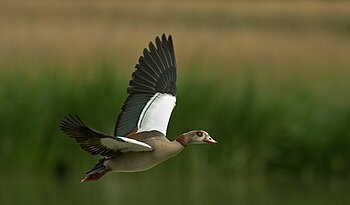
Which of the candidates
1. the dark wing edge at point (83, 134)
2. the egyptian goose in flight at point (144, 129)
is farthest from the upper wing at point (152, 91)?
the dark wing edge at point (83, 134)

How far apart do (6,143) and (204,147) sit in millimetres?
1906

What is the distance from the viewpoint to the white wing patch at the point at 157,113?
11.5m

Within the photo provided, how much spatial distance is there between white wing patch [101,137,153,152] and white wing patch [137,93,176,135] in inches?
17.9

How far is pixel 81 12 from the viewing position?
34.5 metres

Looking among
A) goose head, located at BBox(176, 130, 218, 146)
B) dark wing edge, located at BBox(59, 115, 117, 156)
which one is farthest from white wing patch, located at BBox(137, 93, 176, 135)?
dark wing edge, located at BBox(59, 115, 117, 156)

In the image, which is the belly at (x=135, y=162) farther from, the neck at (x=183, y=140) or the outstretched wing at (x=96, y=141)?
the neck at (x=183, y=140)

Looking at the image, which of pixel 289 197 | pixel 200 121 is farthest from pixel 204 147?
pixel 289 197

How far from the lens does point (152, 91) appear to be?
38.7 feet

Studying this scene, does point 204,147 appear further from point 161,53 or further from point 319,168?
point 161,53

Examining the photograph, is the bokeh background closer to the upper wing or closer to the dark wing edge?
the upper wing

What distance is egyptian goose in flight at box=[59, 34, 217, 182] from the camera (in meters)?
10.7

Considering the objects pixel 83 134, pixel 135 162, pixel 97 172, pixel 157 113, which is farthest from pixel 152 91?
pixel 83 134

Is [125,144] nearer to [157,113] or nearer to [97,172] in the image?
[97,172]

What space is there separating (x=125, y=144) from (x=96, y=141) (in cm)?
26
